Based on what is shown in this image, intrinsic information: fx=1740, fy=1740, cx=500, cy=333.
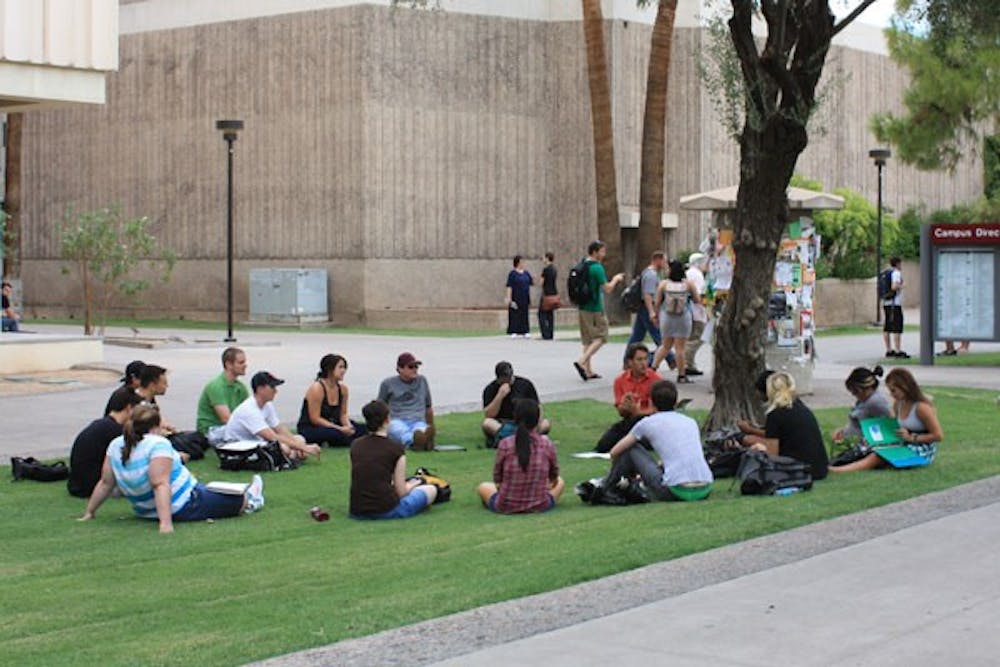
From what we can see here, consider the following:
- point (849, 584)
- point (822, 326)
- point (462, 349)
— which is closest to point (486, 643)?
point (849, 584)

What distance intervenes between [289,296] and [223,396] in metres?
23.9

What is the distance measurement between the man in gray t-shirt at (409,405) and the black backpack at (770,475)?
3.88 metres

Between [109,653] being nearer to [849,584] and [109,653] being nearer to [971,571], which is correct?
[849,584]

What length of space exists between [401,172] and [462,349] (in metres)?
11.2

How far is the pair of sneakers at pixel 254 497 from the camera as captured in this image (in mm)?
Result: 12930

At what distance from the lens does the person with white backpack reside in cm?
2256

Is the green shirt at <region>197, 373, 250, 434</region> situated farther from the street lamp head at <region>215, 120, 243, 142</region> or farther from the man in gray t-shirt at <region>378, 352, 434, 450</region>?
the street lamp head at <region>215, 120, 243, 142</region>

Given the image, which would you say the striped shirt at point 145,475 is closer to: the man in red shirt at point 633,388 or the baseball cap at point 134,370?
the baseball cap at point 134,370

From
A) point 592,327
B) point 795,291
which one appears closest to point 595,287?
point 592,327

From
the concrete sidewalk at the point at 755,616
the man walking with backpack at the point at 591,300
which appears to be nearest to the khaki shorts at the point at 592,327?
the man walking with backpack at the point at 591,300

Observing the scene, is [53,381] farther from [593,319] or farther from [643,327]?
[643,327]

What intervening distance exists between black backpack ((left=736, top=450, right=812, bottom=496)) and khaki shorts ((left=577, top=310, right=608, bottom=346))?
9.97 m

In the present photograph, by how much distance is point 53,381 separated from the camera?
23000mm

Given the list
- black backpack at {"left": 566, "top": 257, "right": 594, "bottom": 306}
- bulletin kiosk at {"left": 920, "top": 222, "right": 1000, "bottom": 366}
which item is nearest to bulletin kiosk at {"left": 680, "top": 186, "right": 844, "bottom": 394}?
black backpack at {"left": 566, "top": 257, "right": 594, "bottom": 306}
